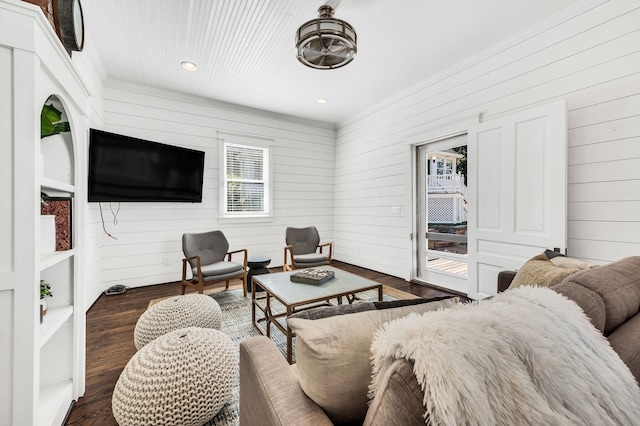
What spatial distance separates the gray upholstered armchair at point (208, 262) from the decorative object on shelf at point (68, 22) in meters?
2.12

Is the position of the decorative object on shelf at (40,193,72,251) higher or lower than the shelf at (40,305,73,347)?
higher

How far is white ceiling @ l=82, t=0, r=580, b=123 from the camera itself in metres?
2.31

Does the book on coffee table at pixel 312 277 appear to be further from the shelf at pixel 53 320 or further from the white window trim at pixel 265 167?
the white window trim at pixel 265 167

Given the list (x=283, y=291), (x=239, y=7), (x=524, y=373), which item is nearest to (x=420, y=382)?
(x=524, y=373)

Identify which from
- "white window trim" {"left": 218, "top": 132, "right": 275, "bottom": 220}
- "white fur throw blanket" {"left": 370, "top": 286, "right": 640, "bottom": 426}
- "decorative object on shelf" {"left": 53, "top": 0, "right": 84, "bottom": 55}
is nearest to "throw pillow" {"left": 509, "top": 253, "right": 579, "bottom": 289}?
"white fur throw blanket" {"left": 370, "top": 286, "right": 640, "bottom": 426}

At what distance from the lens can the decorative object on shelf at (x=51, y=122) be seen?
3.99 ft

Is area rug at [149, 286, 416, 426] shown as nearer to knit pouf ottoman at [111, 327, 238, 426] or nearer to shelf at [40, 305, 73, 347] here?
knit pouf ottoman at [111, 327, 238, 426]

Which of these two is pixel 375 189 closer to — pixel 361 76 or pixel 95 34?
pixel 361 76

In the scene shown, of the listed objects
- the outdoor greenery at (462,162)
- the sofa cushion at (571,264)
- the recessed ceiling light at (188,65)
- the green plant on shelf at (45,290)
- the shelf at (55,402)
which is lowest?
the shelf at (55,402)

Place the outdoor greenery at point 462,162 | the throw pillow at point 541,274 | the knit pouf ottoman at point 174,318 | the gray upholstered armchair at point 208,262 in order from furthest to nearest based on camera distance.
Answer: the outdoor greenery at point 462,162 < the gray upholstered armchair at point 208,262 < the knit pouf ottoman at point 174,318 < the throw pillow at point 541,274

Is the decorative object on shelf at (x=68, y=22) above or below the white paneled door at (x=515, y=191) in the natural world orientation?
above

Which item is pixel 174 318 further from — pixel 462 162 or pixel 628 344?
pixel 462 162

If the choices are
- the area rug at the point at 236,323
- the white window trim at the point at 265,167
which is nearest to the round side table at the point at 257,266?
the area rug at the point at 236,323

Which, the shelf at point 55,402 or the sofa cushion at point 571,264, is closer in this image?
the shelf at point 55,402
